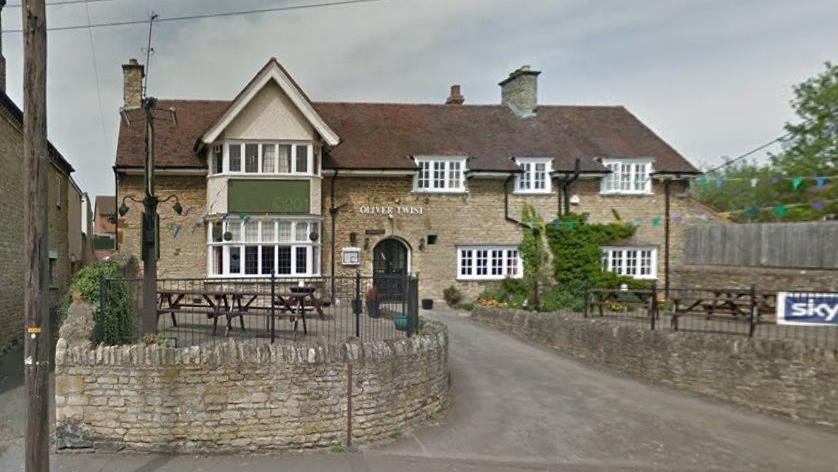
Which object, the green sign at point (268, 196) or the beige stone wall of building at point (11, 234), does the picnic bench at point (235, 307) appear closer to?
the beige stone wall of building at point (11, 234)

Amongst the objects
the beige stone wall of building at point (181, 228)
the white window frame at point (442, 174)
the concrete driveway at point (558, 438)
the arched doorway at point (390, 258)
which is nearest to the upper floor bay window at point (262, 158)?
the beige stone wall of building at point (181, 228)

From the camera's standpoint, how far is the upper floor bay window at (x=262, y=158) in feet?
58.6

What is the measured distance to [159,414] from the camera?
6.94 meters

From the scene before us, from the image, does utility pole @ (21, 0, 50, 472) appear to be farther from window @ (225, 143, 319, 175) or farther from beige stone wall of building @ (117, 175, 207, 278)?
beige stone wall of building @ (117, 175, 207, 278)

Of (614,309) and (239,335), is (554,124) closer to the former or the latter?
(614,309)

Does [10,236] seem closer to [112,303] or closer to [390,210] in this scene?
[112,303]

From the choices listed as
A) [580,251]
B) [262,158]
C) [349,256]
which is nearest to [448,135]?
[349,256]

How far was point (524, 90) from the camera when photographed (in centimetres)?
2392

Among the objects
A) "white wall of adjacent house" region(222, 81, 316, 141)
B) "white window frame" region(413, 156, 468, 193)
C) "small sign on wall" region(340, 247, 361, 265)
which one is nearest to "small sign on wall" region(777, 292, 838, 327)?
"white window frame" region(413, 156, 468, 193)

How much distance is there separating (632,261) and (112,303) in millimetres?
19222

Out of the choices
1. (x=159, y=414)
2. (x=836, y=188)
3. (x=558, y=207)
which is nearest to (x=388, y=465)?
(x=159, y=414)

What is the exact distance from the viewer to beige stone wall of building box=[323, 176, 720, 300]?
20047 mm

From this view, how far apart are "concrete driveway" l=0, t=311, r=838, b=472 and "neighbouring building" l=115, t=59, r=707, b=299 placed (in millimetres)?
9178

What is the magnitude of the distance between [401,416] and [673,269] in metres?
18.0
